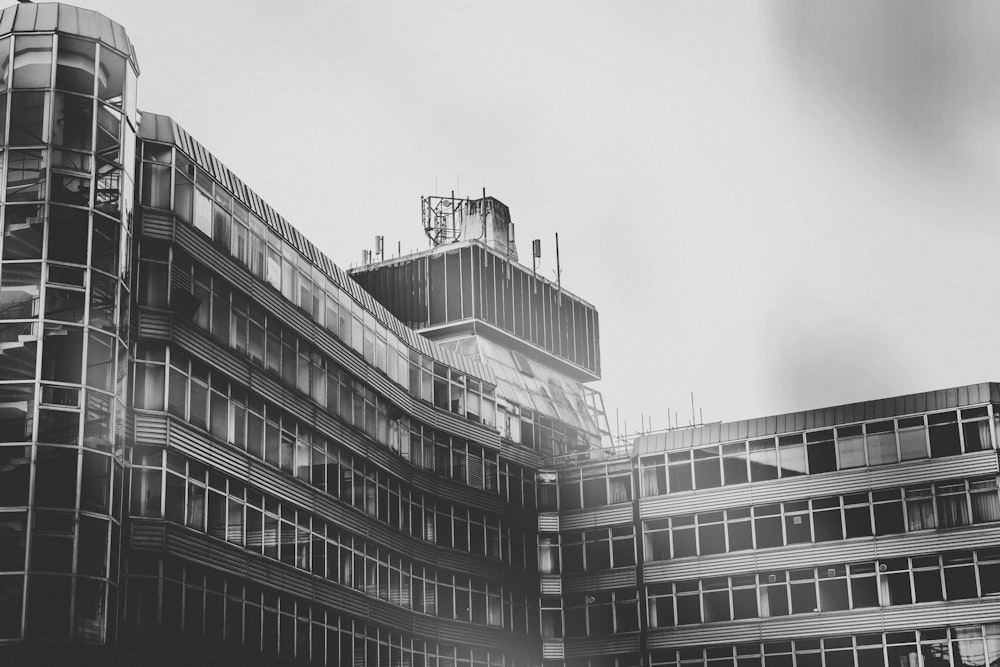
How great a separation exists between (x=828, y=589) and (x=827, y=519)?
337 cm

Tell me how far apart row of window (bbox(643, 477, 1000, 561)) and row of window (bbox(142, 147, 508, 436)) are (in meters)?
11.9

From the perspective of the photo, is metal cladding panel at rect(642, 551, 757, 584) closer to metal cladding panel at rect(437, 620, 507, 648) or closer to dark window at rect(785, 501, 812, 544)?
dark window at rect(785, 501, 812, 544)

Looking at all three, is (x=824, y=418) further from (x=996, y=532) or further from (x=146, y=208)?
(x=146, y=208)

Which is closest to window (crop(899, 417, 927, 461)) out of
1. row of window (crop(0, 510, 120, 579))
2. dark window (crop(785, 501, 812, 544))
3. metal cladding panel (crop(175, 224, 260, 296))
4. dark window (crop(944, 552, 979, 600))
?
dark window (crop(944, 552, 979, 600))

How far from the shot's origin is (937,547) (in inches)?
2712

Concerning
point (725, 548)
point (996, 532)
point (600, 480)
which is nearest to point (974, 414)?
point (996, 532)

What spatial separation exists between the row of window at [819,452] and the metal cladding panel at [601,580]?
424 cm

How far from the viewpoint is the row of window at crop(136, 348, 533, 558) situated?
167 ft

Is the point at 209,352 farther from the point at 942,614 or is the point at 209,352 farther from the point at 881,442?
the point at 942,614

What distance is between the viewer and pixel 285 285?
59.7 meters

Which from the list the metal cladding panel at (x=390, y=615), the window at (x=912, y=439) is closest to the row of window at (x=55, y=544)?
the metal cladding panel at (x=390, y=615)

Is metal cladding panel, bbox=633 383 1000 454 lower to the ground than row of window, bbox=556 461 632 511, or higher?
higher

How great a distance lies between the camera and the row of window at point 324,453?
2005 inches

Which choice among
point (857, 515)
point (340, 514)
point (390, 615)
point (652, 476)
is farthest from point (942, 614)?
point (340, 514)
